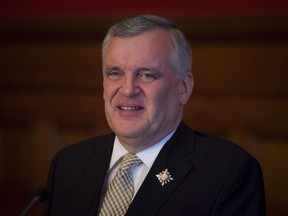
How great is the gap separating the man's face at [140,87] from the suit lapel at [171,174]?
0.23 ft

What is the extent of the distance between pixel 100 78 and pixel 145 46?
138 cm

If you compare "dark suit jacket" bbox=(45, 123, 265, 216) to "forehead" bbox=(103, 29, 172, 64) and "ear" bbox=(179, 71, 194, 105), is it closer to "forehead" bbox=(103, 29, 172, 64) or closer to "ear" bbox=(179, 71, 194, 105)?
"ear" bbox=(179, 71, 194, 105)

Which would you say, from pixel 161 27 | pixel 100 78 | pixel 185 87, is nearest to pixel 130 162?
pixel 185 87

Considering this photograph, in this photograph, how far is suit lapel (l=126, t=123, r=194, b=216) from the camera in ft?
6.89

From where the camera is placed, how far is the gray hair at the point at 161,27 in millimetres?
2166

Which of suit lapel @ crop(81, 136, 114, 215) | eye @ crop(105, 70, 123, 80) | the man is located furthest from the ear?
suit lapel @ crop(81, 136, 114, 215)

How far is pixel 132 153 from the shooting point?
224cm

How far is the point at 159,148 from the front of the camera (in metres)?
2.22

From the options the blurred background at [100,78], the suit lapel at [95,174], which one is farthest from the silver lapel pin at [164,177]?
the blurred background at [100,78]

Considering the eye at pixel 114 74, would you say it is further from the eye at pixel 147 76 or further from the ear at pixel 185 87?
the ear at pixel 185 87

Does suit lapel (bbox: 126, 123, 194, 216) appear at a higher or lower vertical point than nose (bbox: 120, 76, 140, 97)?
lower

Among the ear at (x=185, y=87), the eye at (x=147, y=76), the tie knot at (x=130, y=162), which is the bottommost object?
the tie knot at (x=130, y=162)

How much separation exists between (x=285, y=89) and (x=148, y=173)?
1374mm

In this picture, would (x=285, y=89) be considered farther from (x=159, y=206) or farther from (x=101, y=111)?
(x=159, y=206)
